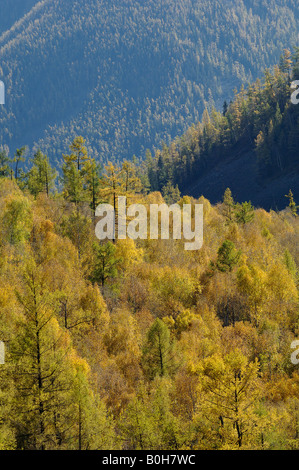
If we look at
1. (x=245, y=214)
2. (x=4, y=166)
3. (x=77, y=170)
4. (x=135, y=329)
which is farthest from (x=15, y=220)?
(x=245, y=214)

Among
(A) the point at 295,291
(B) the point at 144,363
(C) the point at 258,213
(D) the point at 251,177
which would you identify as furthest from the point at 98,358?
(D) the point at 251,177

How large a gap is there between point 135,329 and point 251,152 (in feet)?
399

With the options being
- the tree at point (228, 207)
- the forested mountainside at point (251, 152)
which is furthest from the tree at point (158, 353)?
the forested mountainside at point (251, 152)

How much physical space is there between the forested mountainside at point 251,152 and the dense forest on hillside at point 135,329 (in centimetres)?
6045

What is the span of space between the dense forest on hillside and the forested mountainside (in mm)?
60448

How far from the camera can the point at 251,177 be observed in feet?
505

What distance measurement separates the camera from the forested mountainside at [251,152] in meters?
147

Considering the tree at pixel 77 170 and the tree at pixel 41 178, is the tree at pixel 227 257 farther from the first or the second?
the tree at pixel 41 178

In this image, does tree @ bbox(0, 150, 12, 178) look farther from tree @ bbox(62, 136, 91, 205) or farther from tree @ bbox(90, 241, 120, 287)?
tree @ bbox(90, 241, 120, 287)

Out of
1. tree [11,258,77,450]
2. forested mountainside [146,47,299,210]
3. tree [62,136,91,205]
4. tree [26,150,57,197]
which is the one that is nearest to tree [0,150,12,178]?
tree [26,150,57,197]

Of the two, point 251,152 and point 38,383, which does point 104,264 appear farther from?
point 251,152

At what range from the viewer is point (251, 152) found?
538 ft

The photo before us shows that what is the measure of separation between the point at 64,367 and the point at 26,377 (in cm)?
266
